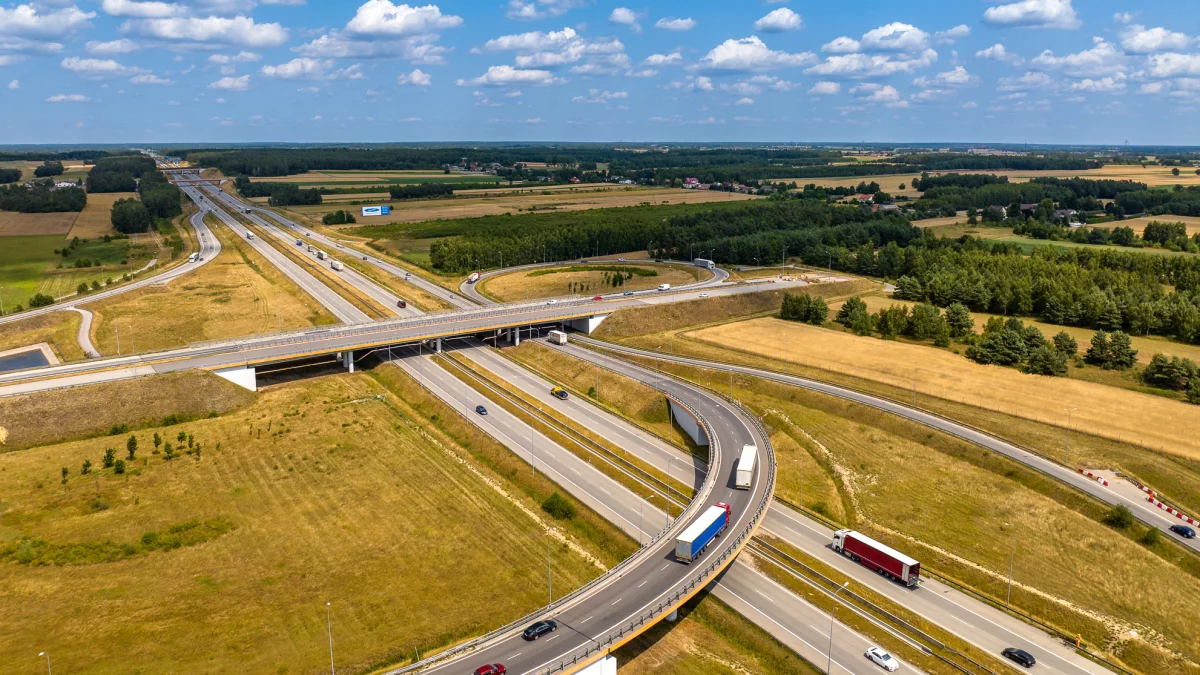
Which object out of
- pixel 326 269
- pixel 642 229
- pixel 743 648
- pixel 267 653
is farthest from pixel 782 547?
pixel 642 229

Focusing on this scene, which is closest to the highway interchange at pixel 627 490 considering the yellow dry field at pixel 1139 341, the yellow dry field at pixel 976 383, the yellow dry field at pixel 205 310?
the yellow dry field at pixel 205 310

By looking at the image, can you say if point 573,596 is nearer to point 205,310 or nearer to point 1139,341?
point 205,310

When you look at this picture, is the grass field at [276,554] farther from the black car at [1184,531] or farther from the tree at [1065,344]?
the tree at [1065,344]

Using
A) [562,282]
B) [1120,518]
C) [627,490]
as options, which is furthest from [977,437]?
[562,282]

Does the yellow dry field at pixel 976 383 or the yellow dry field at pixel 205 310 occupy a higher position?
the yellow dry field at pixel 205 310

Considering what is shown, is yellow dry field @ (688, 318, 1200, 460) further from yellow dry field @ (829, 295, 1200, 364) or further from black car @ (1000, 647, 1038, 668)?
black car @ (1000, 647, 1038, 668)

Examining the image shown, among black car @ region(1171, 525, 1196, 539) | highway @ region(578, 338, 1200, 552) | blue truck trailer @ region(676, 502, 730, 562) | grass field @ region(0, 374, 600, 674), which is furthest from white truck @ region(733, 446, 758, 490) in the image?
black car @ region(1171, 525, 1196, 539)

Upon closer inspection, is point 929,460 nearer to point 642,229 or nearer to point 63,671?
point 63,671
